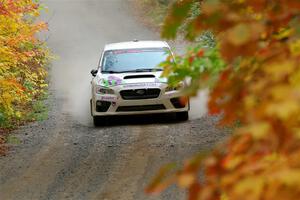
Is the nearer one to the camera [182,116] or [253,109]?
[253,109]

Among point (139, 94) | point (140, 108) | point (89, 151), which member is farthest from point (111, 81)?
point (89, 151)

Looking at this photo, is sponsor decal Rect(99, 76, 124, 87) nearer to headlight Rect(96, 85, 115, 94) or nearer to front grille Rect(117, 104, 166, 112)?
headlight Rect(96, 85, 115, 94)

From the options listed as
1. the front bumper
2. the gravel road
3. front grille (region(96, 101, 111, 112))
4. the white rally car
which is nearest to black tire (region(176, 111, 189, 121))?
the white rally car

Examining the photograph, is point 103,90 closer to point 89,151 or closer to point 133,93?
point 133,93

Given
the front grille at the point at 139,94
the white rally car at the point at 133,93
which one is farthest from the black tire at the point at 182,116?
the front grille at the point at 139,94

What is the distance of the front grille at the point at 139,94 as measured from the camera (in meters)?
15.5

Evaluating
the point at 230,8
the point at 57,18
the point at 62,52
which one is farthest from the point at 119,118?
the point at 57,18

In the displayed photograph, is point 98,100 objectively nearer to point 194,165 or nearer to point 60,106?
point 60,106

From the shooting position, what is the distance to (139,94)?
51.1 feet

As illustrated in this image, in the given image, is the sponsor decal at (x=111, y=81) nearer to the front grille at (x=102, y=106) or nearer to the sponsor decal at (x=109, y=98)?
the sponsor decal at (x=109, y=98)

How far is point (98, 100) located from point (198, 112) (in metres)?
2.92

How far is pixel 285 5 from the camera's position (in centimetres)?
257

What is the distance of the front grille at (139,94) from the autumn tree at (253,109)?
12.6m

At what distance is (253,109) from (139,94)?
43.8 feet
